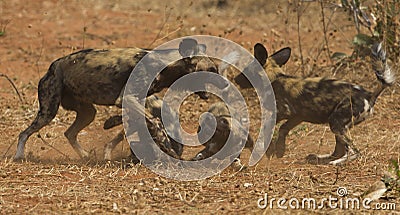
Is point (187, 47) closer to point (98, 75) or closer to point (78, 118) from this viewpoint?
point (98, 75)

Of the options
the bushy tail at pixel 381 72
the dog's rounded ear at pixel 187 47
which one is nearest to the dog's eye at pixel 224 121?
the dog's rounded ear at pixel 187 47

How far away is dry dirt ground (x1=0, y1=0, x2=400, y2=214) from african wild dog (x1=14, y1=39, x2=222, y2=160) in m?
0.49

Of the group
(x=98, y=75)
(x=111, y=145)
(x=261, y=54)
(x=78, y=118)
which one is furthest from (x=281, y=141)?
(x=78, y=118)

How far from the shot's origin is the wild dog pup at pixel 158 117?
21.8 feet

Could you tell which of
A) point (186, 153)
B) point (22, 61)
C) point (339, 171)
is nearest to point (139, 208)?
point (339, 171)

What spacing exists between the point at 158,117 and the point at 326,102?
143cm

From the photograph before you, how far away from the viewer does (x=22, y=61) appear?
10.7m

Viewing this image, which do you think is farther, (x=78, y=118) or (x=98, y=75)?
(x=78, y=118)

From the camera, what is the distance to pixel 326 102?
22.0 ft

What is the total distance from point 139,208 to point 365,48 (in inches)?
186

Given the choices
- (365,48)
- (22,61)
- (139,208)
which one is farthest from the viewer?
(22,61)

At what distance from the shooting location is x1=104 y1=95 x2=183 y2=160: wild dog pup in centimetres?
665

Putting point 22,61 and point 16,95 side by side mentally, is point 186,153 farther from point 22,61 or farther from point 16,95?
point 22,61

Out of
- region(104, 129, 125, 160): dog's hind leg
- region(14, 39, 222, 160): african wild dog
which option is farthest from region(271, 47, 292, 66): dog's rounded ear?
region(104, 129, 125, 160): dog's hind leg
